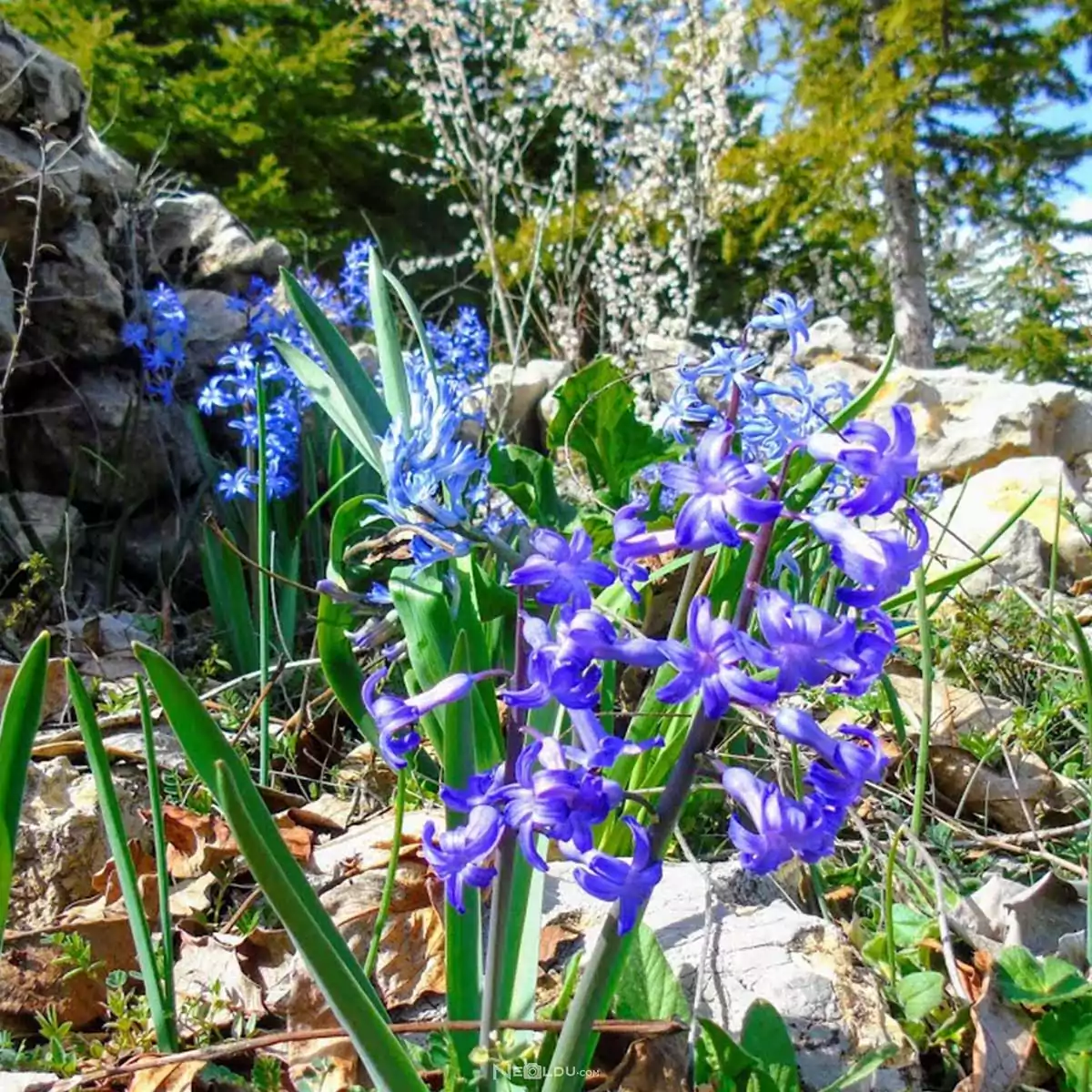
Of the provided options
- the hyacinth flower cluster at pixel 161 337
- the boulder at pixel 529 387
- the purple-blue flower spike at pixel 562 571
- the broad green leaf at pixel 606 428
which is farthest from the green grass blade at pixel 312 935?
the boulder at pixel 529 387

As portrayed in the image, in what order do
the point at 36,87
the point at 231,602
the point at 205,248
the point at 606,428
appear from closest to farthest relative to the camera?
the point at 606,428 → the point at 231,602 → the point at 36,87 → the point at 205,248

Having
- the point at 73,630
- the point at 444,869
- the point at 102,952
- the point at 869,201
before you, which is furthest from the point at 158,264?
the point at 869,201

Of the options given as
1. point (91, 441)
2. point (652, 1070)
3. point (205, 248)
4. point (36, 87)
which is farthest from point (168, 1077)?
point (205, 248)

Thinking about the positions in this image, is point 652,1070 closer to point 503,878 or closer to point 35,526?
point 503,878

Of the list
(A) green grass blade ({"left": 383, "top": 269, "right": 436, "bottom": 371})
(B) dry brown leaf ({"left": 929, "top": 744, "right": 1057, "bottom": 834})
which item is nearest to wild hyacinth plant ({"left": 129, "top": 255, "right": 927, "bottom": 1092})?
(A) green grass blade ({"left": 383, "top": 269, "right": 436, "bottom": 371})

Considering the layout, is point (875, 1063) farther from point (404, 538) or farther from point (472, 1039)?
point (404, 538)

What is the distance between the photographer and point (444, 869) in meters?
0.76

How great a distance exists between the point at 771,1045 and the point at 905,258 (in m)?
9.26

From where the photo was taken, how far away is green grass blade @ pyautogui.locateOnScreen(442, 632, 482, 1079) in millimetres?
996

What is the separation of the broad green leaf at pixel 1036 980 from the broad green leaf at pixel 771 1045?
1.06 ft

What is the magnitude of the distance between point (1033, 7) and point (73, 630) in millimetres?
9592

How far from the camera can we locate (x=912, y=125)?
9.01 m

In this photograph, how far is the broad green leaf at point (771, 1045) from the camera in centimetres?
97

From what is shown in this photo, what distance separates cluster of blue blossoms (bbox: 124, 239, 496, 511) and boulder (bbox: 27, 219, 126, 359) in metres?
0.16
